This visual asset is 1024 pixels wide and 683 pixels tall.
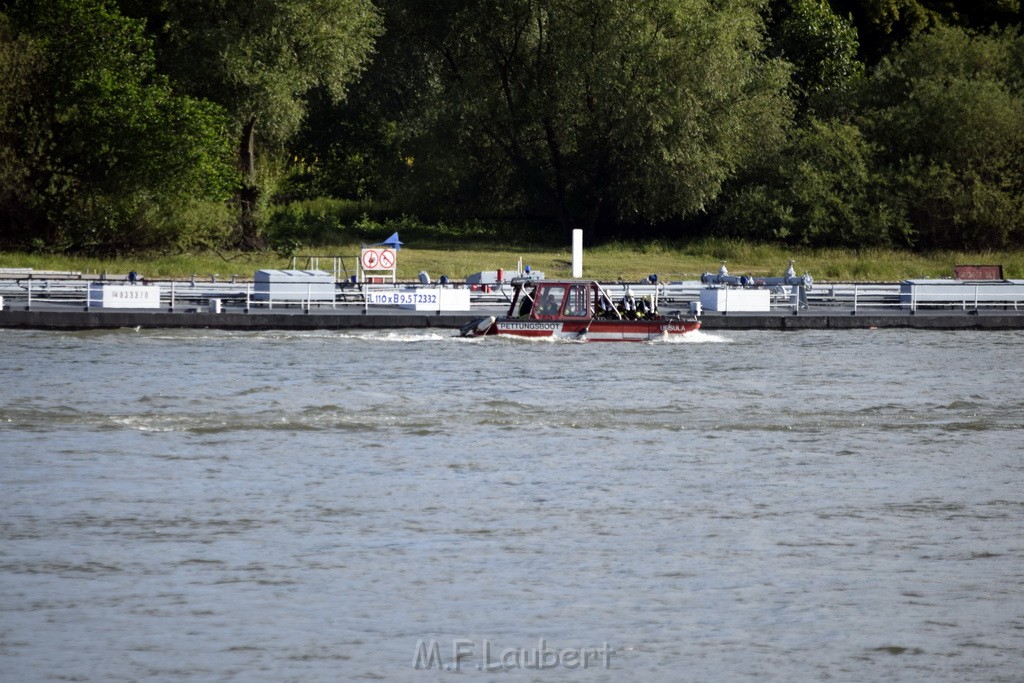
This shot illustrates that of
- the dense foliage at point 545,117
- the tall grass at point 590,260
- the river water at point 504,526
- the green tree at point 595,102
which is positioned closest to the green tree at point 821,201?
the dense foliage at point 545,117

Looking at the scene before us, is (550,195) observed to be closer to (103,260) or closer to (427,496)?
(103,260)

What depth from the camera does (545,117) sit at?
70812mm

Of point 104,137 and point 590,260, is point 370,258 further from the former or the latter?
point 590,260

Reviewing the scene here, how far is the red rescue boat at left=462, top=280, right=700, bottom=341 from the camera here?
1583 inches

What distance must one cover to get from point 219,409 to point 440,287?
63.8 feet

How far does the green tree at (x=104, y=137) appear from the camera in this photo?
59000mm

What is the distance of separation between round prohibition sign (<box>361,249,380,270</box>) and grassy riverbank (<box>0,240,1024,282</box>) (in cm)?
850

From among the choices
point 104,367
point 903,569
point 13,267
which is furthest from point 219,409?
point 13,267

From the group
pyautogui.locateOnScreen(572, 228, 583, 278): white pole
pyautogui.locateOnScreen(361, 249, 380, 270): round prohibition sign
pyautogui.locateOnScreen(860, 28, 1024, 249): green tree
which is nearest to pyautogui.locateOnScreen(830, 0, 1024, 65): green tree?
pyautogui.locateOnScreen(860, 28, 1024, 249): green tree

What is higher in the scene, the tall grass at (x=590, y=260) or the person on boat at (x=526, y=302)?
the tall grass at (x=590, y=260)

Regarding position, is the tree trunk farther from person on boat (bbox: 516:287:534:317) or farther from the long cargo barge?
person on boat (bbox: 516:287:534:317)

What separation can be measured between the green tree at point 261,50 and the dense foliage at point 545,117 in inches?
4.0

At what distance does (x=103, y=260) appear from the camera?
60.6 meters

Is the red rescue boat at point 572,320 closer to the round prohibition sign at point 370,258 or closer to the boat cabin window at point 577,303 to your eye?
the boat cabin window at point 577,303
